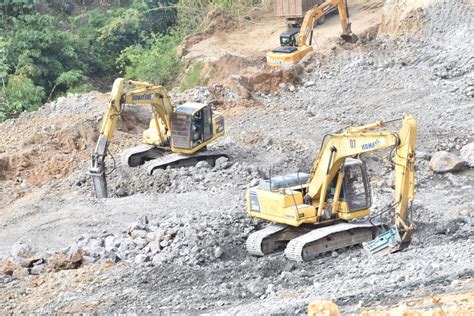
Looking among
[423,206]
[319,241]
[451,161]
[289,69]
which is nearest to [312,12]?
[289,69]

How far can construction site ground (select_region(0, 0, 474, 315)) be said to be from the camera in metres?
13.9

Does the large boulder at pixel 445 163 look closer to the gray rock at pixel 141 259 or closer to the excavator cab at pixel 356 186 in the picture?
the excavator cab at pixel 356 186

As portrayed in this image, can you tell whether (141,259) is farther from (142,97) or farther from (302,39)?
(302,39)

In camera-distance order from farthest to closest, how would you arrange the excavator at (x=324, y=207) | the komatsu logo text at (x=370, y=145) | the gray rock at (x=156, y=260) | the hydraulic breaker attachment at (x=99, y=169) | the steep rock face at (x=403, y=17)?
the steep rock face at (x=403, y=17), the hydraulic breaker attachment at (x=99, y=169), the gray rock at (x=156, y=260), the excavator at (x=324, y=207), the komatsu logo text at (x=370, y=145)

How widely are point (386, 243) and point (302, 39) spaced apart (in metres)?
14.6

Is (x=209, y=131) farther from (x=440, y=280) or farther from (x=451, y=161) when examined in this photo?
(x=440, y=280)

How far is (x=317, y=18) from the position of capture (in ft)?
96.2

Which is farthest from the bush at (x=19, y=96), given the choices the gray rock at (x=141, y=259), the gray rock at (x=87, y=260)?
the gray rock at (x=141, y=259)

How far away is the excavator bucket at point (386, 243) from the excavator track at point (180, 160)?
6861 mm

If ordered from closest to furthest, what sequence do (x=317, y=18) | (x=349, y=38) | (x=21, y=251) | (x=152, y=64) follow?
(x=21, y=251), (x=317, y=18), (x=349, y=38), (x=152, y=64)

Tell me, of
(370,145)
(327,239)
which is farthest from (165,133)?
(370,145)

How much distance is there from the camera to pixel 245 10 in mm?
35344

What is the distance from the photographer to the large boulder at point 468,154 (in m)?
20.5

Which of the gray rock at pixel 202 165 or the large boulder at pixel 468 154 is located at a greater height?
the gray rock at pixel 202 165
